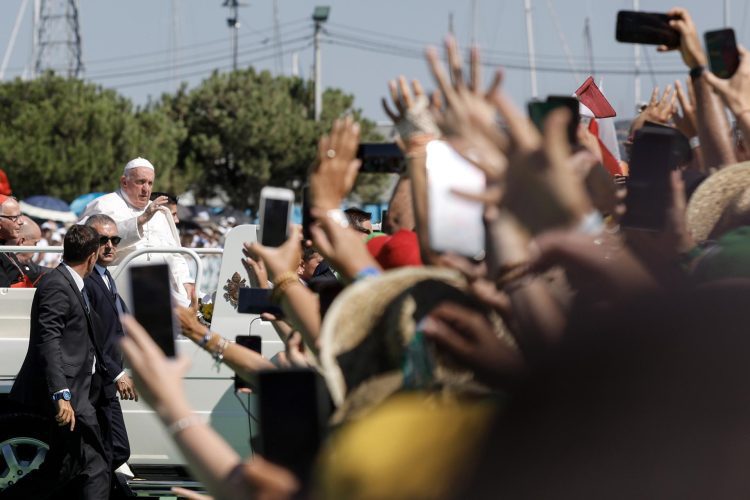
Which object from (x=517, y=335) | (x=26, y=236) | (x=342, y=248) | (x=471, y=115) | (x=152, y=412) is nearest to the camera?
(x=517, y=335)

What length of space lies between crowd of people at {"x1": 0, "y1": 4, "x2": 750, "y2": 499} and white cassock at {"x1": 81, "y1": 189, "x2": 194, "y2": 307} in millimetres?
5427

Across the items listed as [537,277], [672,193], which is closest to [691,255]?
[672,193]

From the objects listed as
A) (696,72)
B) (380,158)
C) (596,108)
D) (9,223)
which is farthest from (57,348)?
(696,72)

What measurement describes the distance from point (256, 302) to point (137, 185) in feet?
19.1

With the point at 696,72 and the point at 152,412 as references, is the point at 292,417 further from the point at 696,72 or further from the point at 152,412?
the point at 152,412

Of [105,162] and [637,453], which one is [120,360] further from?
[105,162]

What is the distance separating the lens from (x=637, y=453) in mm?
1626

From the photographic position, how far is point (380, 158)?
301 centimetres

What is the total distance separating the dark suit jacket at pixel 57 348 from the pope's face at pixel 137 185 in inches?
61.1

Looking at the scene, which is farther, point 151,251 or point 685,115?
point 151,251

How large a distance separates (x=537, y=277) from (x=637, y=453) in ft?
1.35

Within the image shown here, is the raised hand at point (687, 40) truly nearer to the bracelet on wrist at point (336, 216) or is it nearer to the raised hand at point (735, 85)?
the raised hand at point (735, 85)

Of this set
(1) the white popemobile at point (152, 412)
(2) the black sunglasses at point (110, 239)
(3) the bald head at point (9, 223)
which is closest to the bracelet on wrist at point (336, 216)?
(1) the white popemobile at point (152, 412)

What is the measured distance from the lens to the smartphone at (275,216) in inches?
121
